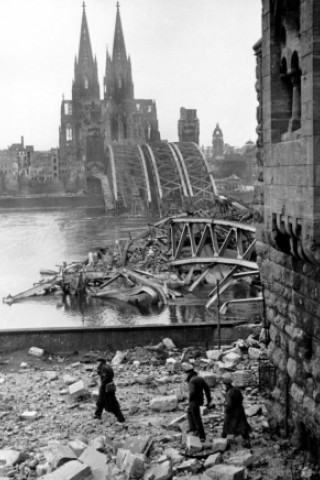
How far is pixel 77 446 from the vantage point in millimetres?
10594

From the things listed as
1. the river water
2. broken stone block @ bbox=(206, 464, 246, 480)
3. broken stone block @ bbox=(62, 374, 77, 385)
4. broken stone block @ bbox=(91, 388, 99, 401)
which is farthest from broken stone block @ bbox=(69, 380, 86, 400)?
the river water

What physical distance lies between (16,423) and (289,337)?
533 cm

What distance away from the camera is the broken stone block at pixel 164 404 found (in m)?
12.8

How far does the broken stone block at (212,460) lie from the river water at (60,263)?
13.6 meters

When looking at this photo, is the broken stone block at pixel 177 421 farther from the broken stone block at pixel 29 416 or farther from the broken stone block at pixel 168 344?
the broken stone block at pixel 168 344

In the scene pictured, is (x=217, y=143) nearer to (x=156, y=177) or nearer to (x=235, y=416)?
(x=156, y=177)

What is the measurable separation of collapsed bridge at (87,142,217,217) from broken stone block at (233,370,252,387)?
5829 centimetres

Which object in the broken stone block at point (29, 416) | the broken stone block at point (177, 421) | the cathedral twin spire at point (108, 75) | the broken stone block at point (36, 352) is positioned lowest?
the broken stone block at point (36, 352)

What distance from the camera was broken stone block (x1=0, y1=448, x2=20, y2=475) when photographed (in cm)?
1040

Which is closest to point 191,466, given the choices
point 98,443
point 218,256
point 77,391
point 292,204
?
point 98,443

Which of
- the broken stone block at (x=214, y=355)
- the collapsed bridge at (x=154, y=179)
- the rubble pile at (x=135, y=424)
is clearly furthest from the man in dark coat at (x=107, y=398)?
the collapsed bridge at (x=154, y=179)

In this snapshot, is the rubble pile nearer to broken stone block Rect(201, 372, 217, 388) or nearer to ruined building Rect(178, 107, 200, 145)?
broken stone block Rect(201, 372, 217, 388)

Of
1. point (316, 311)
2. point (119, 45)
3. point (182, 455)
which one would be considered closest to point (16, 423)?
point (182, 455)

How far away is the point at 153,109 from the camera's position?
149m
